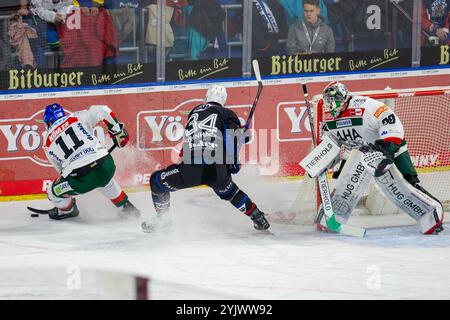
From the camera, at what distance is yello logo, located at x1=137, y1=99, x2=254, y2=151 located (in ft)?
32.4

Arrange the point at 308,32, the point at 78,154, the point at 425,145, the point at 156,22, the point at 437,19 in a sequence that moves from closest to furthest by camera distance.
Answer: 1. the point at 78,154
2. the point at 425,145
3. the point at 156,22
4. the point at 308,32
5. the point at 437,19

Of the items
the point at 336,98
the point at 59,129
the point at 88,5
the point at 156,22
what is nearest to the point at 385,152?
the point at 336,98

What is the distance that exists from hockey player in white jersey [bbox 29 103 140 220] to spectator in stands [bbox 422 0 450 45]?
11.2 feet

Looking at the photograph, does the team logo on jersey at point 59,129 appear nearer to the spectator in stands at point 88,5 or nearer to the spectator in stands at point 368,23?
the spectator in stands at point 88,5

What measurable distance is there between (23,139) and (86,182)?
4.65 ft

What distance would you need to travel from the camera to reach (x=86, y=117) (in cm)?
859

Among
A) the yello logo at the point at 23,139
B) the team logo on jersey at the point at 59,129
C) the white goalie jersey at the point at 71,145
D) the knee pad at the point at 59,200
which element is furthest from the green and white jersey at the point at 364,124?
the yello logo at the point at 23,139

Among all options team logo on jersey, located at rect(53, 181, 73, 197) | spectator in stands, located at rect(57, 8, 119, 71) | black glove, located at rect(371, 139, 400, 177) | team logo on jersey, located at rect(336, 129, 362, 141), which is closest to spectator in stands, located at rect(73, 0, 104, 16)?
spectator in stands, located at rect(57, 8, 119, 71)

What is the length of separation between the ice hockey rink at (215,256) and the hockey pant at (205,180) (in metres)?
0.30

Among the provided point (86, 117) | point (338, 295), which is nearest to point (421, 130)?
point (86, 117)

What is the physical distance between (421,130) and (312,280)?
329 cm

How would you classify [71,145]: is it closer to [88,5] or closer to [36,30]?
[36,30]

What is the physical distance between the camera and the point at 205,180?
7824mm
